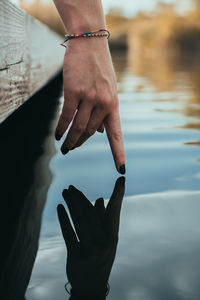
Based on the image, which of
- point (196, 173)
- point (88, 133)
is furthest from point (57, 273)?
point (196, 173)

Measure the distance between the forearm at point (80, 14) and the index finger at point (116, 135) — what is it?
0.21m

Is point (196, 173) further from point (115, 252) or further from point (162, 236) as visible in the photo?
point (115, 252)

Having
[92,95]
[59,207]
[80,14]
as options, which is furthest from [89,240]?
[80,14]

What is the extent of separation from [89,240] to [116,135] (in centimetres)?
33

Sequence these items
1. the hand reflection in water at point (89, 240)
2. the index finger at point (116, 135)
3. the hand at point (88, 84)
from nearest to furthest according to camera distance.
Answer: the hand reflection in water at point (89, 240)
the hand at point (88, 84)
the index finger at point (116, 135)

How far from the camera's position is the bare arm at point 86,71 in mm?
906

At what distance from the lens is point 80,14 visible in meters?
0.93

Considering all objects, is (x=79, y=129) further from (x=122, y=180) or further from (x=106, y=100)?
(x=122, y=180)

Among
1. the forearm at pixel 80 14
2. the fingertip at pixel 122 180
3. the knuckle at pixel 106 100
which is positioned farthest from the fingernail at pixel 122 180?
the forearm at pixel 80 14

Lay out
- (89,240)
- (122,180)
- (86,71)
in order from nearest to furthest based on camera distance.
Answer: (89,240), (86,71), (122,180)

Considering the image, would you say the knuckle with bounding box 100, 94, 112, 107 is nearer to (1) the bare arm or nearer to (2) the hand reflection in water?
(1) the bare arm

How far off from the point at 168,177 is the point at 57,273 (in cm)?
62

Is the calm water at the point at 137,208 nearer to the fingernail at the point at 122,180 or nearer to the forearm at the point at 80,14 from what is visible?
the fingernail at the point at 122,180

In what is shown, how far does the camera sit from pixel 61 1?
0.90 meters
